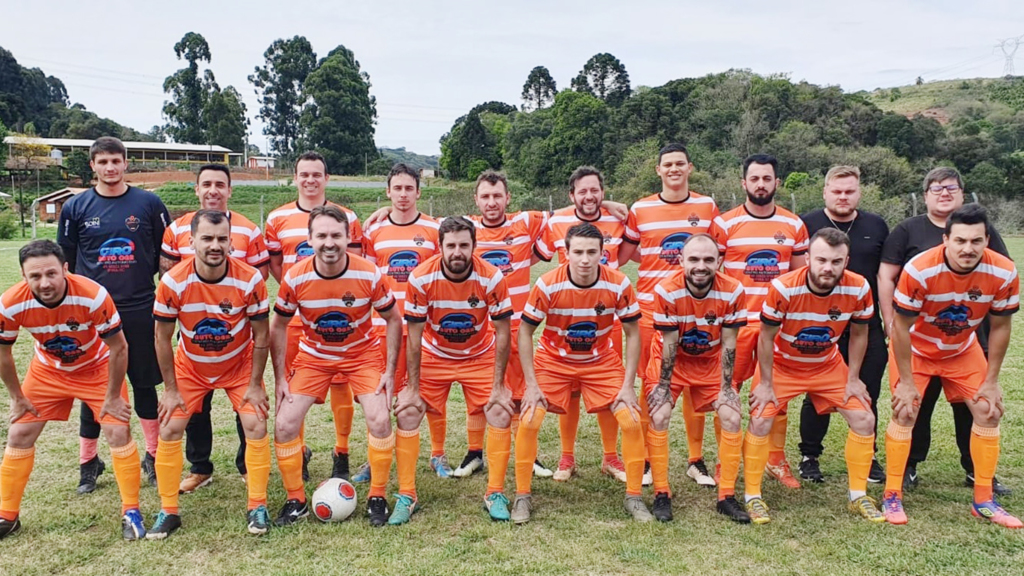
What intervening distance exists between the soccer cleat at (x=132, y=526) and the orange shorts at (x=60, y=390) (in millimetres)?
543

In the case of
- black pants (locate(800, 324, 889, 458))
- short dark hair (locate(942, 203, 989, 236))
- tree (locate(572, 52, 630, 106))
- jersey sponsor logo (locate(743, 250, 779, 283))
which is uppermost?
tree (locate(572, 52, 630, 106))

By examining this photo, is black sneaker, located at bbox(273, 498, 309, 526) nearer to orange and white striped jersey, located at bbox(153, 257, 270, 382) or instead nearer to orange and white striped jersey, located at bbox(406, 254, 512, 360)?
orange and white striped jersey, located at bbox(153, 257, 270, 382)

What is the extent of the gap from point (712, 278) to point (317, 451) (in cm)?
344

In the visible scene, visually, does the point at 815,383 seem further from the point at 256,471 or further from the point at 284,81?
the point at 284,81

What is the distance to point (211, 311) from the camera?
4215mm

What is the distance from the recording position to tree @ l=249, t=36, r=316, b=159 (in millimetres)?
71750

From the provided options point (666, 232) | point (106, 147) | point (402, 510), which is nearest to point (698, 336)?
point (666, 232)

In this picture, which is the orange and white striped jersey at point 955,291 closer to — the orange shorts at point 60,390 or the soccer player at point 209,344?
the soccer player at point 209,344

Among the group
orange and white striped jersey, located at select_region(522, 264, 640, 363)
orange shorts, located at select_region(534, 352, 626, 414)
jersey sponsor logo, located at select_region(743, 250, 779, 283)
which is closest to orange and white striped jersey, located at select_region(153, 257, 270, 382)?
orange and white striped jersey, located at select_region(522, 264, 640, 363)

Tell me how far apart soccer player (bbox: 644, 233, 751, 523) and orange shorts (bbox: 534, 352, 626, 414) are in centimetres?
28

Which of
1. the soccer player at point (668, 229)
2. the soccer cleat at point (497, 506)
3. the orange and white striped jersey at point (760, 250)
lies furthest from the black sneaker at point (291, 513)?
the orange and white striped jersey at point (760, 250)

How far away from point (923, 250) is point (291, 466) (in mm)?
4501

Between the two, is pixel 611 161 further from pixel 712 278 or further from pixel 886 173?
pixel 712 278

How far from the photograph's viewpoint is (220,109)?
62125 millimetres
